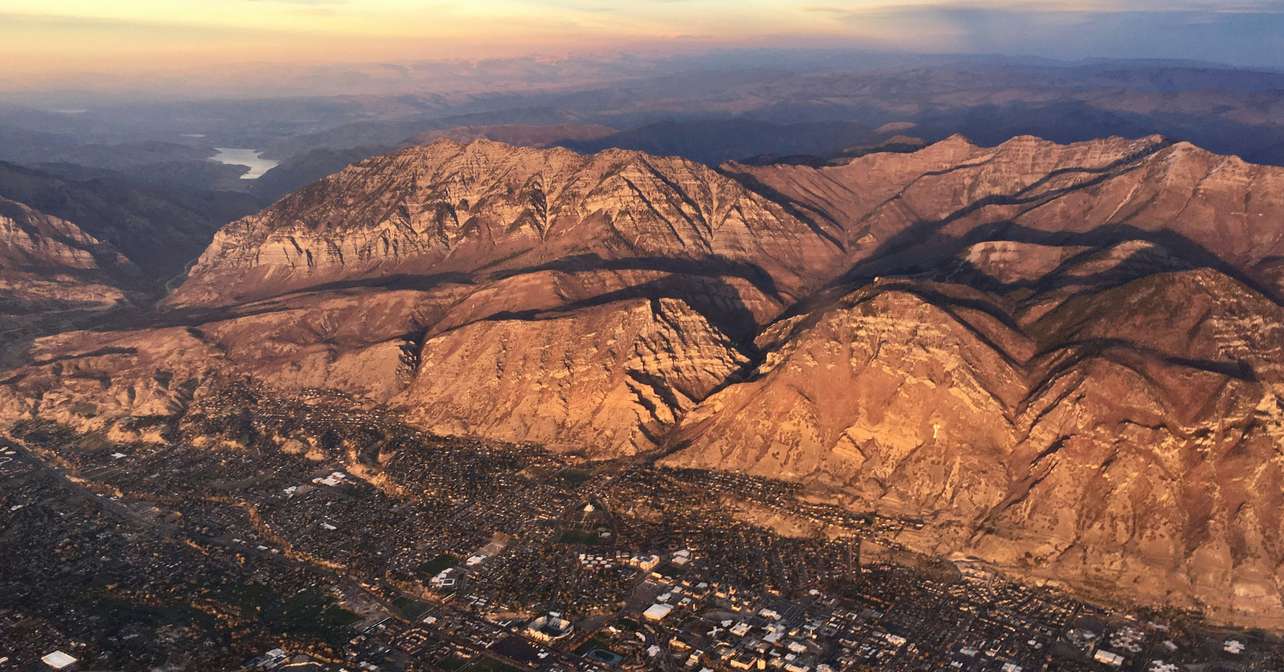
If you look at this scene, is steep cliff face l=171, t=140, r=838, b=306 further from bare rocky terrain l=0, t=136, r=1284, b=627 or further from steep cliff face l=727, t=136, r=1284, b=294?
steep cliff face l=727, t=136, r=1284, b=294

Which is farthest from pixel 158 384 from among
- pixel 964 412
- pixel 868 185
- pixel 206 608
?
pixel 868 185

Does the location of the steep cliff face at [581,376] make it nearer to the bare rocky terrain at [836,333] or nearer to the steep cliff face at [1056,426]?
the bare rocky terrain at [836,333]

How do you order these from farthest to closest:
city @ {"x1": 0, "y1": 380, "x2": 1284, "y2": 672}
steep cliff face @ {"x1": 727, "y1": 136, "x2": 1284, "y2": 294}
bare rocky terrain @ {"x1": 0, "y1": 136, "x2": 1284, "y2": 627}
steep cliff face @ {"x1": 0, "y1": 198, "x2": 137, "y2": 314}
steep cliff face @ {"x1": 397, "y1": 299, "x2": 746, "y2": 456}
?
1. steep cliff face @ {"x1": 0, "y1": 198, "x2": 137, "y2": 314}
2. steep cliff face @ {"x1": 727, "y1": 136, "x2": 1284, "y2": 294}
3. steep cliff face @ {"x1": 397, "y1": 299, "x2": 746, "y2": 456}
4. bare rocky terrain @ {"x1": 0, "y1": 136, "x2": 1284, "y2": 627}
5. city @ {"x1": 0, "y1": 380, "x2": 1284, "y2": 672}

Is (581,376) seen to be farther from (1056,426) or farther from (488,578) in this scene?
(1056,426)

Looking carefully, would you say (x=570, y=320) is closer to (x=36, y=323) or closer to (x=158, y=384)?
(x=158, y=384)

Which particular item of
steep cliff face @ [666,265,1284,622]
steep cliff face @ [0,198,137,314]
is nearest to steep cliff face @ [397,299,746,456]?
steep cliff face @ [666,265,1284,622]

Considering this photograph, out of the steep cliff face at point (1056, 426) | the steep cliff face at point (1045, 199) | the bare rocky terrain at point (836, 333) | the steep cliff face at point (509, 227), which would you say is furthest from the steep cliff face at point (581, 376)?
the steep cliff face at point (1045, 199)

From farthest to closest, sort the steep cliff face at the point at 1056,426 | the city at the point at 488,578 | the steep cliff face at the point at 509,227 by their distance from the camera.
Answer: the steep cliff face at the point at 509,227
the steep cliff face at the point at 1056,426
the city at the point at 488,578

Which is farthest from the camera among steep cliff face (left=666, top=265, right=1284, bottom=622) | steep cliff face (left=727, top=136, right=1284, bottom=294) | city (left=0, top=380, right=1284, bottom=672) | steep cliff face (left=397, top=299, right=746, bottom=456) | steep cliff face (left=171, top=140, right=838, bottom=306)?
steep cliff face (left=171, top=140, right=838, bottom=306)

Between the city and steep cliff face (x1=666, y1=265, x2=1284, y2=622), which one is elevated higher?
steep cliff face (x1=666, y1=265, x2=1284, y2=622)
